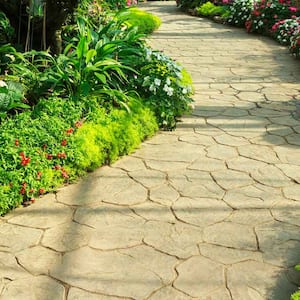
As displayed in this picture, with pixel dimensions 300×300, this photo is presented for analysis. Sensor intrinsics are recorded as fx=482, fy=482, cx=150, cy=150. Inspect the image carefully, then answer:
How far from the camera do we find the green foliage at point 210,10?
40.9 feet

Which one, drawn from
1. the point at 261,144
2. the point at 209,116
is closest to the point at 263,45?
the point at 209,116

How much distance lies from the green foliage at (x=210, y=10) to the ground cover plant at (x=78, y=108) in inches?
286

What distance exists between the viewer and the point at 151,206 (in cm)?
330

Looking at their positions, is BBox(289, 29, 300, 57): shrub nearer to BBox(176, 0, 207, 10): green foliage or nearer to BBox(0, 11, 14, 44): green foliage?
BBox(0, 11, 14, 44): green foliage

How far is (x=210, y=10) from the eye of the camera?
1285 cm

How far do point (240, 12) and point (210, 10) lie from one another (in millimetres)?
1872

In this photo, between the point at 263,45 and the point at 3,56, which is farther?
the point at 263,45

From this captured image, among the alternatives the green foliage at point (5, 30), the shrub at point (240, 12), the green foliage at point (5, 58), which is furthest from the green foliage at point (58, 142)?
the shrub at point (240, 12)

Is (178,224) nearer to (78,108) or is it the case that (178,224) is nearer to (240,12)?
(78,108)

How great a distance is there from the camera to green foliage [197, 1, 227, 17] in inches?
491

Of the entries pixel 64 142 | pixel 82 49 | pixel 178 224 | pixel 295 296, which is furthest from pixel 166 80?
pixel 295 296

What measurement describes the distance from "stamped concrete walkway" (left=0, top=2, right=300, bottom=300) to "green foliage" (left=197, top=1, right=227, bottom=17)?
315 inches

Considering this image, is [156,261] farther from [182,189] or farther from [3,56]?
[3,56]

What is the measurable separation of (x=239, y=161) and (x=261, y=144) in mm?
456
